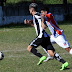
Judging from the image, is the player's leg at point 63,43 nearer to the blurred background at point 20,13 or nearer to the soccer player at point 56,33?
the soccer player at point 56,33

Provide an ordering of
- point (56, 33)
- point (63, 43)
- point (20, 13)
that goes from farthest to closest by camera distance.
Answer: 1. point (20, 13)
2. point (56, 33)
3. point (63, 43)

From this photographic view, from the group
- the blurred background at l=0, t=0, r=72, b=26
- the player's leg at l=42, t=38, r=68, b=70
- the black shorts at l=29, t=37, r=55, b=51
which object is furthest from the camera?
the blurred background at l=0, t=0, r=72, b=26

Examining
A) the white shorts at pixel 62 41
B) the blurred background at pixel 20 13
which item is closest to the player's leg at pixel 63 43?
the white shorts at pixel 62 41

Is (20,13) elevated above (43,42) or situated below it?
below

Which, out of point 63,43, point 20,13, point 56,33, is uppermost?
point 56,33

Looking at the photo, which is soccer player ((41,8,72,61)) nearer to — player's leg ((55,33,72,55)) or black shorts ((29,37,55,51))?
player's leg ((55,33,72,55))

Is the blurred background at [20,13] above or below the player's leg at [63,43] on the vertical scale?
below

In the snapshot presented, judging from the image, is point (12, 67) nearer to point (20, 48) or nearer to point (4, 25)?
point (20, 48)

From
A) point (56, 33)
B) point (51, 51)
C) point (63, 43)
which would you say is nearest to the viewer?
point (51, 51)

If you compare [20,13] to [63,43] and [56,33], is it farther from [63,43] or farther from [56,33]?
[63,43]

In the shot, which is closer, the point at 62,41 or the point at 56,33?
the point at 62,41

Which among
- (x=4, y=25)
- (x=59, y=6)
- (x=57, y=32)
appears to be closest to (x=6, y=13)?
(x=4, y=25)

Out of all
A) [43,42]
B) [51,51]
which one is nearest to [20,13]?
[43,42]

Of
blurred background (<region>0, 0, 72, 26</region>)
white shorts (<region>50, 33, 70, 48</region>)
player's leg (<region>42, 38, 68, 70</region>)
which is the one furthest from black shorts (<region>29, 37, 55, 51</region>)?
blurred background (<region>0, 0, 72, 26</region>)
